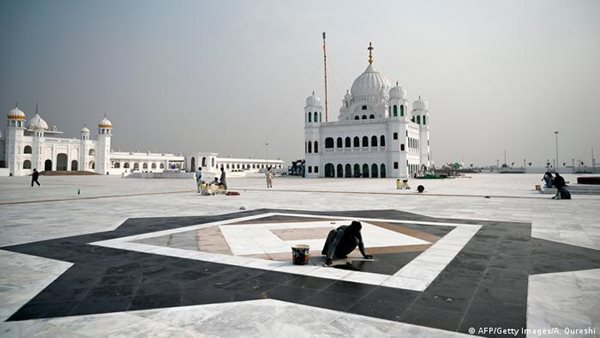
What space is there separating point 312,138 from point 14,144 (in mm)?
60285

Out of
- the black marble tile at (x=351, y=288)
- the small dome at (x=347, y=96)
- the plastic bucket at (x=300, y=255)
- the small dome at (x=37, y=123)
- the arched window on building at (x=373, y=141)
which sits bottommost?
the black marble tile at (x=351, y=288)

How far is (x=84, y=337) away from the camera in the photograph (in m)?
3.21

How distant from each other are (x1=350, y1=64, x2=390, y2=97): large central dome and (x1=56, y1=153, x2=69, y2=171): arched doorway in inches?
2610

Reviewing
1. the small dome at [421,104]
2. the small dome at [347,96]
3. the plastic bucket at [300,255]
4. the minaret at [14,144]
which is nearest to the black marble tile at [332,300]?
the plastic bucket at [300,255]

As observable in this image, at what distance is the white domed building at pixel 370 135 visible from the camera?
57.4 m

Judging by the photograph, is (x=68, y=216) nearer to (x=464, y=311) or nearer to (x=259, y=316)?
(x=259, y=316)

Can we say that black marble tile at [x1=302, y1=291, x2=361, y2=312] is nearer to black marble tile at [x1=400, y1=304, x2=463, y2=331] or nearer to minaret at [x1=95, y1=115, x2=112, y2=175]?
black marble tile at [x1=400, y1=304, x2=463, y2=331]

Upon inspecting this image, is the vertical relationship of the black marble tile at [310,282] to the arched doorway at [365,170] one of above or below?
below

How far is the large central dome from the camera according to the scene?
2680 inches

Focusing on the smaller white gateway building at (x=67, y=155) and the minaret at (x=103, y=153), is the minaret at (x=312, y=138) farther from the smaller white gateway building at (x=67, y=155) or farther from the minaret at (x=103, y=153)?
the minaret at (x=103, y=153)

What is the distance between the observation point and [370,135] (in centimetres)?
5994

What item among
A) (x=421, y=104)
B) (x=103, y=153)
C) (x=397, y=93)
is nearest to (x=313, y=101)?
(x=397, y=93)

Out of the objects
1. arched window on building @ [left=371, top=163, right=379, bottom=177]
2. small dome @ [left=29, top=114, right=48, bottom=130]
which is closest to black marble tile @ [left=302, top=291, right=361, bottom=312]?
arched window on building @ [left=371, top=163, right=379, bottom=177]

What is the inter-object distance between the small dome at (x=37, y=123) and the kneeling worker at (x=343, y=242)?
95071mm
